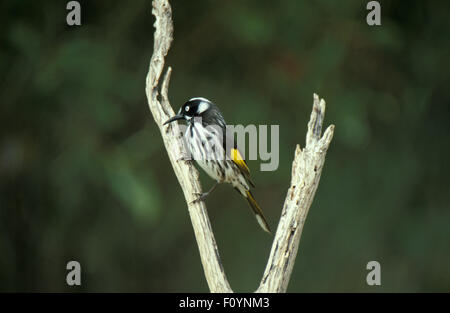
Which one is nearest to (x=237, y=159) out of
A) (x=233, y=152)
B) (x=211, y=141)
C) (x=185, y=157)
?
(x=233, y=152)

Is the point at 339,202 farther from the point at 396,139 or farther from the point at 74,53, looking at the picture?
the point at 74,53

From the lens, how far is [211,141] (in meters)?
3.33

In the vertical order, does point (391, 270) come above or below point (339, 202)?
below

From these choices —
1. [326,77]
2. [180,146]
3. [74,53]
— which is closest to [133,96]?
[74,53]

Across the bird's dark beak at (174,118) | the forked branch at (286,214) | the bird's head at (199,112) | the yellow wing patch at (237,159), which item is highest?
the bird's head at (199,112)

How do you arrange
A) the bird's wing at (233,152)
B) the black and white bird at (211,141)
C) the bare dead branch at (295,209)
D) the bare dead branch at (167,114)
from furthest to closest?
the bird's wing at (233,152), the black and white bird at (211,141), the bare dead branch at (167,114), the bare dead branch at (295,209)

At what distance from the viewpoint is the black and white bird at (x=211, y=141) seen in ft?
10.8

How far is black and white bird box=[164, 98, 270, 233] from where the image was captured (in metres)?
3.28

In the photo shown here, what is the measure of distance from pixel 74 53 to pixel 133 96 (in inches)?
31.0

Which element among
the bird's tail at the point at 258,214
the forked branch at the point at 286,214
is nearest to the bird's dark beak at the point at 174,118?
the forked branch at the point at 286,214

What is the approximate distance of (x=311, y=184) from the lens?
2.93 meters

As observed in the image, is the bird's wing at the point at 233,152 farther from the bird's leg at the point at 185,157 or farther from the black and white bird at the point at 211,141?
the bird's leg at the point at 185,157

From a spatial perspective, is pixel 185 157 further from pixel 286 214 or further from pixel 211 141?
pixel 286 214

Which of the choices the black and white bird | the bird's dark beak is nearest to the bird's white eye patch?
the black and white bird
